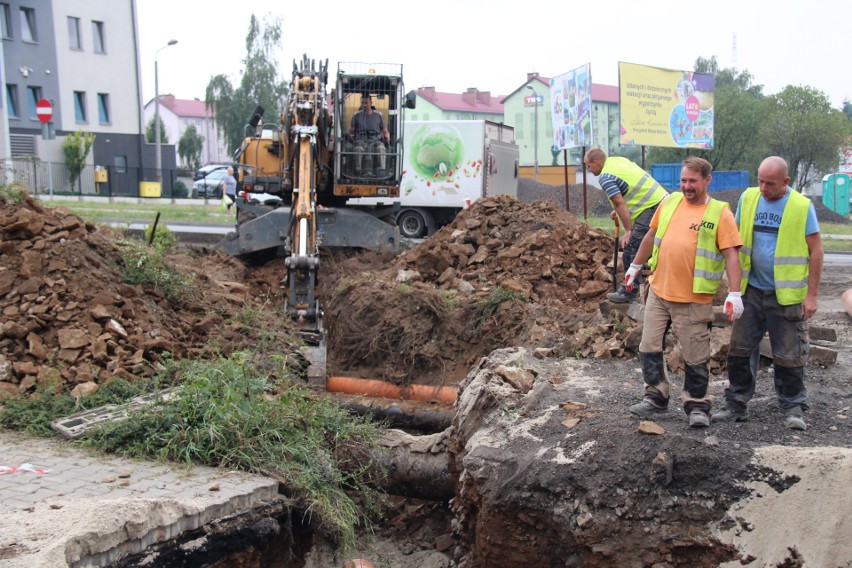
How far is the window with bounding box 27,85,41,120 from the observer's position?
43.3 m

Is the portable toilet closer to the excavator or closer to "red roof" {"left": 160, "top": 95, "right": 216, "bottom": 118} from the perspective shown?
the excavator

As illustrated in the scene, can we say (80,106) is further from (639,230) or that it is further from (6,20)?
(639,230)

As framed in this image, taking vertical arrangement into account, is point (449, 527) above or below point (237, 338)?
below

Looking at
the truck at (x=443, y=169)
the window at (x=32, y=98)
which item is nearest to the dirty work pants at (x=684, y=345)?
the truck at (x=443, y=169)

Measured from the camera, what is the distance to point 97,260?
27.6ft

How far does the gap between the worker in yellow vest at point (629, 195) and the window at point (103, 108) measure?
43.6m

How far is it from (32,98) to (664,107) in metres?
34.4

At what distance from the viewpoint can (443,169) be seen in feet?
70.6

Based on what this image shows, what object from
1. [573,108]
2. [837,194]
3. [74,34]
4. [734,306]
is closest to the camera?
[734,306]

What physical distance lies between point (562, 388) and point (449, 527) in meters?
1.50

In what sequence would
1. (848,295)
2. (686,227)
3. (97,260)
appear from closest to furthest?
(686,227), (97,260), (848,295)

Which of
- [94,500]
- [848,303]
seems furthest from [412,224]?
[94,500]

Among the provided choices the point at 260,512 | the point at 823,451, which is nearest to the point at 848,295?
the point at 823,451

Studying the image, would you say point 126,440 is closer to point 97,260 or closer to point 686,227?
point 97,260
